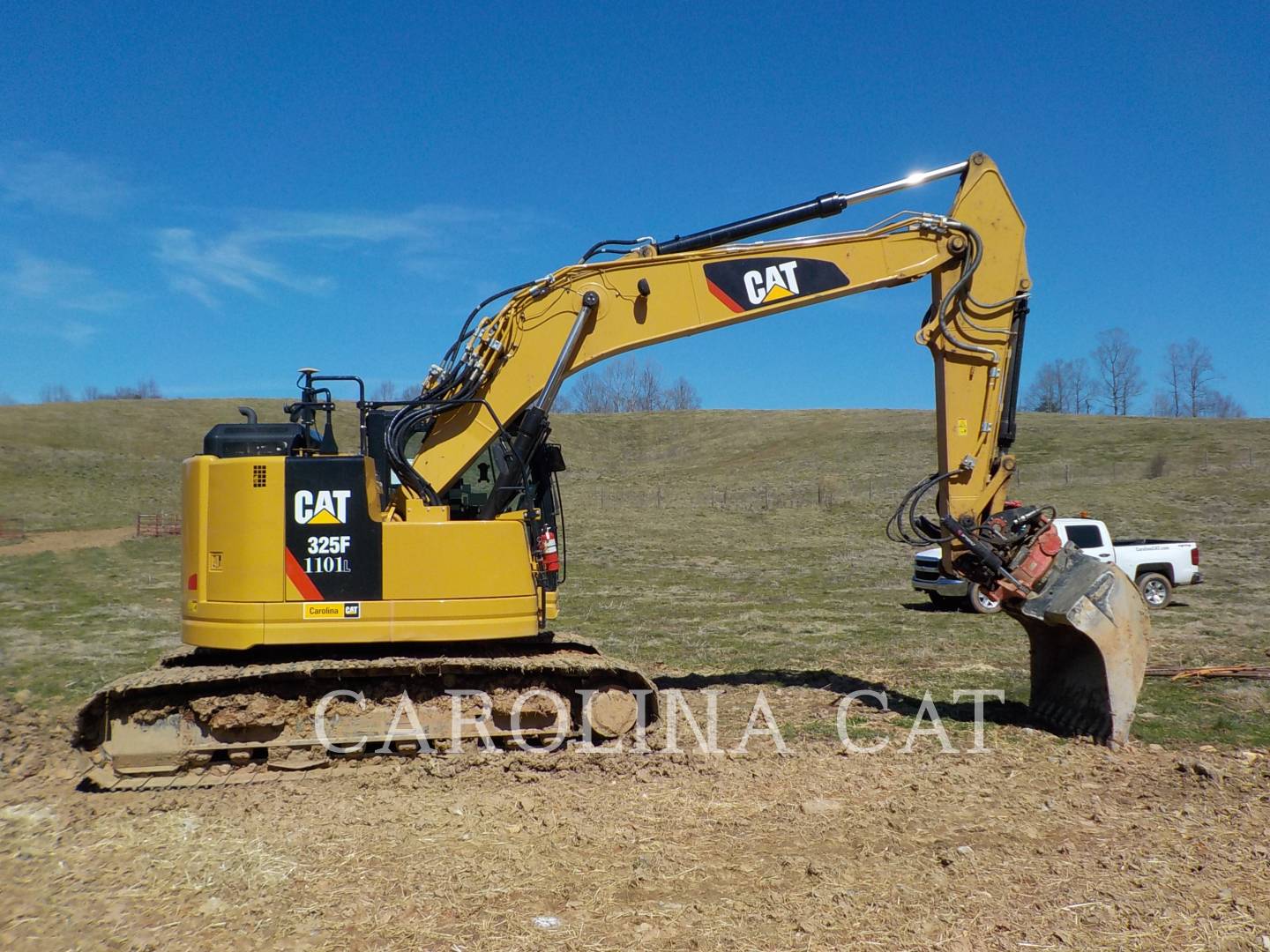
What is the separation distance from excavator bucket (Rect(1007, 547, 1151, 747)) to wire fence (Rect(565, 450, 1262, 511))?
34.0 m

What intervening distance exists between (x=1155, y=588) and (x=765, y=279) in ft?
49.0

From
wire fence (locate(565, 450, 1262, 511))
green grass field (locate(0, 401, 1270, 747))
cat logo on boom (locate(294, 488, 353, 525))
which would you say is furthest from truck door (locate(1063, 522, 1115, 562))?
wire fence (locate(565, 450, 1262, 511))

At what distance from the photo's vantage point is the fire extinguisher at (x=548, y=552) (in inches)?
359

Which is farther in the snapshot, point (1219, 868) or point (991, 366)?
point (991, 366)

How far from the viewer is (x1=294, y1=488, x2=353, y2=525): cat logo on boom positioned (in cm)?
859

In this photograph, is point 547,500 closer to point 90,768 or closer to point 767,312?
point 767,312

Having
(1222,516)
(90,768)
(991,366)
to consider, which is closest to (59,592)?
(90,768)

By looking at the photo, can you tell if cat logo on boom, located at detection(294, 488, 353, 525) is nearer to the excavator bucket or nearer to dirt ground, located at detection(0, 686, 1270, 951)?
dirt ground, located at detection(0, 686, 1270, 951)

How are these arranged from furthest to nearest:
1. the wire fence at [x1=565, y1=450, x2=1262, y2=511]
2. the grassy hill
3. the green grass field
Answer: the grassy hill < the wire fence at [x1=565, y1=450, x2=1262, y2=511] < the green grass field

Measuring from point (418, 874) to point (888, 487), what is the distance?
43.7m

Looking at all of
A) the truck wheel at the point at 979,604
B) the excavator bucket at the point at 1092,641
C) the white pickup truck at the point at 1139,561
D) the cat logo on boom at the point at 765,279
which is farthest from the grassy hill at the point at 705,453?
the cat logo on boom at the point at 765,279

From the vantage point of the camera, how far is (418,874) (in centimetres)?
635

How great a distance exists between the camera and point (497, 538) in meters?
8.76

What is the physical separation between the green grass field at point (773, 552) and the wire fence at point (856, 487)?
26 cm
